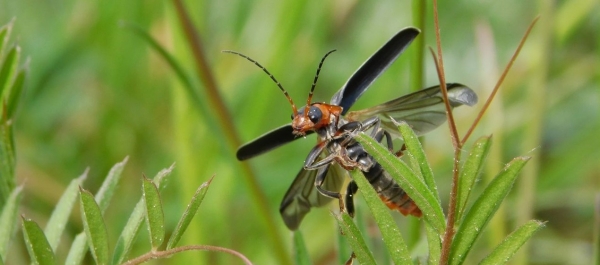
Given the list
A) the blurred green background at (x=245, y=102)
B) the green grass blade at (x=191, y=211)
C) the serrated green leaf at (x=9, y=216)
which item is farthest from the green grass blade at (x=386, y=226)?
the blurred green background at (x=245, y=102)

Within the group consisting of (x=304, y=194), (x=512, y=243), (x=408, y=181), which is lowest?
(x=512, y=243)

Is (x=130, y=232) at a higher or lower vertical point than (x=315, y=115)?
lower

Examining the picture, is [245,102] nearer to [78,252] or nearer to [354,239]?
[78,252]

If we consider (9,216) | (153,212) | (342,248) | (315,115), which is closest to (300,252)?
(342,248)

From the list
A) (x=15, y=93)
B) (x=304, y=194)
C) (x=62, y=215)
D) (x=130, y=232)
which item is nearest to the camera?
(x=130, y=232)

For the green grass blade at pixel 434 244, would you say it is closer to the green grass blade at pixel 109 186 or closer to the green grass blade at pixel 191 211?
the green grass blade at pixel 191 211

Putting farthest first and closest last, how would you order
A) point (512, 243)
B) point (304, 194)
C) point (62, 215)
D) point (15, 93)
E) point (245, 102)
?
1. point (245, 102)
2. point (304, 194)
3. point (15, 93)
4. point (62, 215)
5. point (512, 243)

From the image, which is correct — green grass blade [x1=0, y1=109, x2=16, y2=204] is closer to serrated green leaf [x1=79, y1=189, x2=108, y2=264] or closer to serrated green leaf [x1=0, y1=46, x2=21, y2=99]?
serrated green leaf [x1=0, y1=46, x2=21, y2=99]
